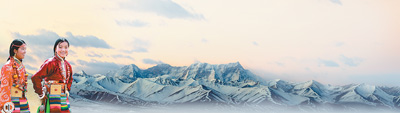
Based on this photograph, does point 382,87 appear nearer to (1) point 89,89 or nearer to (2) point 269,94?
(2) point 269,94

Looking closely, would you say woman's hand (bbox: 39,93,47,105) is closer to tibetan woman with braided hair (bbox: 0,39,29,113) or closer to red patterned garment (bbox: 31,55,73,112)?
red patterned garment (bbox: 31,55,73,112)

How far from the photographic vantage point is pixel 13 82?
6.93 m

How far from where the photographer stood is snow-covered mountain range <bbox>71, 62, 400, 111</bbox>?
6155cm

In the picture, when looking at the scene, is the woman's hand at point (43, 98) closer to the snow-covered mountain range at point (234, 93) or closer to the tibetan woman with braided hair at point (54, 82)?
the tibetan woman with braided hair at point (54, 82)

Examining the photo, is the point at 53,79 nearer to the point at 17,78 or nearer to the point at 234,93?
the point at 17,78

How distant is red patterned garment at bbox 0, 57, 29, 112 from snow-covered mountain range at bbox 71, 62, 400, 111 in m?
51.7

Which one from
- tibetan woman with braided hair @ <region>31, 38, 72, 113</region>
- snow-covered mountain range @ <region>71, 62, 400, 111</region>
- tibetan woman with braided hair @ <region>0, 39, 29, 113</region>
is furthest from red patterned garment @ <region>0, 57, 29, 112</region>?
snow-covered mountain range @ <region>71, 62, 400, 111</region>

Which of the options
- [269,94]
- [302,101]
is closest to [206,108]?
[269,94]

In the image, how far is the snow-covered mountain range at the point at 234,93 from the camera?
6155 centimetres

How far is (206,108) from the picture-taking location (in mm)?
59438

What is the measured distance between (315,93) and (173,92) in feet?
88.8

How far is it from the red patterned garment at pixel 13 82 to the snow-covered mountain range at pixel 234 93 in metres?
51.7

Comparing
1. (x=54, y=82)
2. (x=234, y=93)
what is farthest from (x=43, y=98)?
(x=234, y=93)

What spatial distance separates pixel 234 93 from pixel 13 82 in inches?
2551
